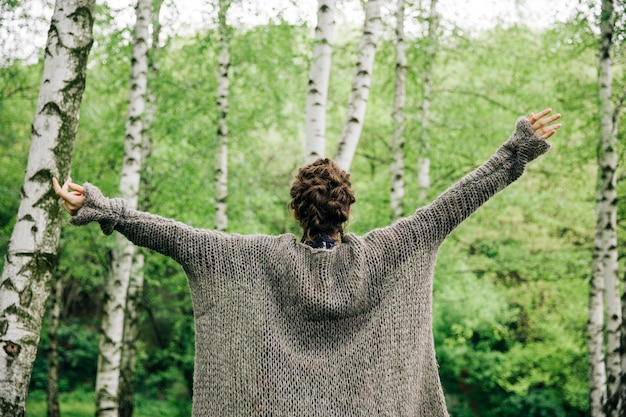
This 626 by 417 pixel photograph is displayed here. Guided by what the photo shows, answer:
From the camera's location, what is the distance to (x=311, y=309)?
2738 millimetres

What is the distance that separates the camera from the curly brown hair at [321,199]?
278cm

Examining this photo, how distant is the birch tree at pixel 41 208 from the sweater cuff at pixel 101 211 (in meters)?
1.59

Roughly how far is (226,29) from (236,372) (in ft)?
26.9

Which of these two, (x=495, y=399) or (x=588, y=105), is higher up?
(x=588, y=105)

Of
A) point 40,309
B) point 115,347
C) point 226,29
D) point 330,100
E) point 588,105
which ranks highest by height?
point 330,100

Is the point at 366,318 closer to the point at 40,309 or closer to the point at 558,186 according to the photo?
the point at 40,309

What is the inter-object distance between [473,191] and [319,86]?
140 inches

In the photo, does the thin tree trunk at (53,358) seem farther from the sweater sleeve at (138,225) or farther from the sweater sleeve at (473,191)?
the sweater sleeve at (473,191)

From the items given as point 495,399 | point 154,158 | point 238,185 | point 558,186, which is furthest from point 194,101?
point 495,399

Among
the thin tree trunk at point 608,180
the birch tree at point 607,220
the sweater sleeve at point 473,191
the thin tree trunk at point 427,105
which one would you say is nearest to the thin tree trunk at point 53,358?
the thin tree trunk at point 427,105

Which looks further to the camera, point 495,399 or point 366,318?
point 495,399

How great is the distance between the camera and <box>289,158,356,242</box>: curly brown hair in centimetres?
278

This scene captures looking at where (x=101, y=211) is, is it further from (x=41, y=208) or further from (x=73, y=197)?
(x=41, y=208)

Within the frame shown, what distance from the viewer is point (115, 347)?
8.89 metres
